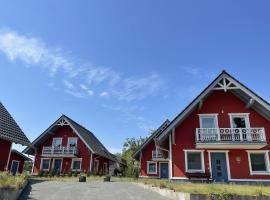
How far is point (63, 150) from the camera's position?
30688 millimetres

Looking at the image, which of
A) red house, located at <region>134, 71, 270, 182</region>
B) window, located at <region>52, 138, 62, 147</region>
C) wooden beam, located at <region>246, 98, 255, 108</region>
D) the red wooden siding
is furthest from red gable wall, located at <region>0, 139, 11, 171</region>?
the red wooden siding

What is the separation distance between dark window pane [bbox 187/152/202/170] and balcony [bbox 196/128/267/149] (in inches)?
33.6

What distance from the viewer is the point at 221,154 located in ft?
61.2

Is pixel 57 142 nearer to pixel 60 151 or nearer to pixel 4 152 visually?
pixel 60 151

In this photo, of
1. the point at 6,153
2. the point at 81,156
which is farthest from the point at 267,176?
the point at 81,156

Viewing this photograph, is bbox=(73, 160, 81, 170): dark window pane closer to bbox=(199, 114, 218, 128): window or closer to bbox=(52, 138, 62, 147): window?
bbox=(52, 138, 62, 147): window

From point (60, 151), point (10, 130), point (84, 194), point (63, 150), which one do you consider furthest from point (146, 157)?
point (84, 194)

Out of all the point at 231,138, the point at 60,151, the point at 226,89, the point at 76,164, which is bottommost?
the point at 76,164

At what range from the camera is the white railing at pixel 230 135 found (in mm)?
17891

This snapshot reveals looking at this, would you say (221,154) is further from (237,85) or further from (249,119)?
(237,85)

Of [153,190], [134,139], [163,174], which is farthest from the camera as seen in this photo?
[134,139]

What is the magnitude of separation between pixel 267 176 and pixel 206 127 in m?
5.42

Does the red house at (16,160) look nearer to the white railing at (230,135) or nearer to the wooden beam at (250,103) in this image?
the white railing at (230,135)

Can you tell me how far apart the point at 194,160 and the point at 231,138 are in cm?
322
